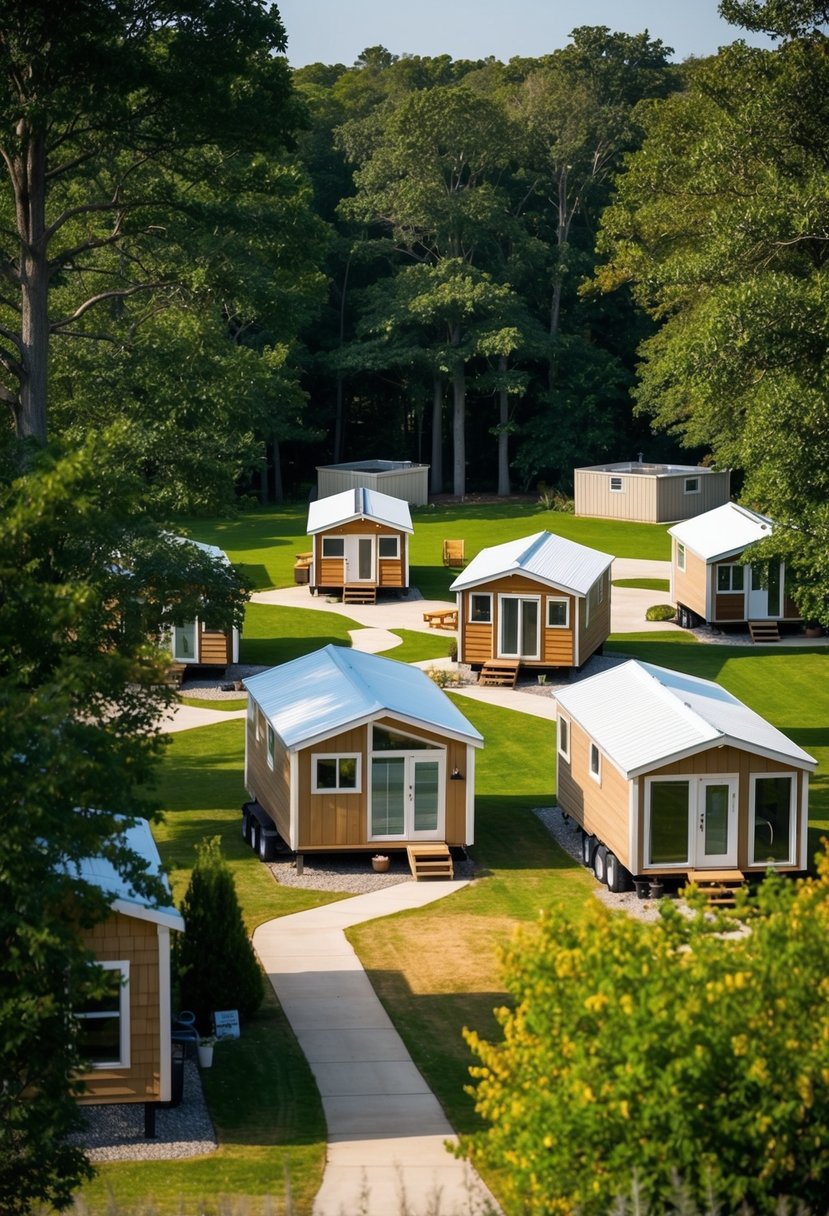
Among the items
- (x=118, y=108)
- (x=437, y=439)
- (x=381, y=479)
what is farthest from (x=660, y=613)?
(x=118, y=108)

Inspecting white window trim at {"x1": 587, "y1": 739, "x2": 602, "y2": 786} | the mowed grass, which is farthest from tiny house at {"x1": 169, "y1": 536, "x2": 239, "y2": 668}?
white window trim at {"x1": 587, "y1": 739, "x2": 602, "y2": 786}

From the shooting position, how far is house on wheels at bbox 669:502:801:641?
152 feet

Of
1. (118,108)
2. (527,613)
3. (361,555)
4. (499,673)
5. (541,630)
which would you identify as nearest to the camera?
(118,108)

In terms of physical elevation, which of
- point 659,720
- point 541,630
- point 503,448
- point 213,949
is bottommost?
point 213,949

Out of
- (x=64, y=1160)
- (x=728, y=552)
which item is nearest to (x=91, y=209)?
(x=64, y=1160)

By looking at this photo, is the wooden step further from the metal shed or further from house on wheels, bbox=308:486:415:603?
the metal shed

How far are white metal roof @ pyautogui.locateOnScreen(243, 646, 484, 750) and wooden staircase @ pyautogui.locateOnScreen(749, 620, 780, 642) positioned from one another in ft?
53.7

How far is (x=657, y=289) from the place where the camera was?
5247cm

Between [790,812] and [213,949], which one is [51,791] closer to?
[213,949]

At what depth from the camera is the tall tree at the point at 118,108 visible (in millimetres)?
23891

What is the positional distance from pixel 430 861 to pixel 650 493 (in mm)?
40587

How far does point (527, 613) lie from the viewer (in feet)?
138

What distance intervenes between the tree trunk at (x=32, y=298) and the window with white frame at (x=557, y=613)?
1805cm

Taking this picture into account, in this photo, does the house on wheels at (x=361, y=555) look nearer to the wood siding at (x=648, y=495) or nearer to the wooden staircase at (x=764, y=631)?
the wooden staircase at (x=764, y=631)
